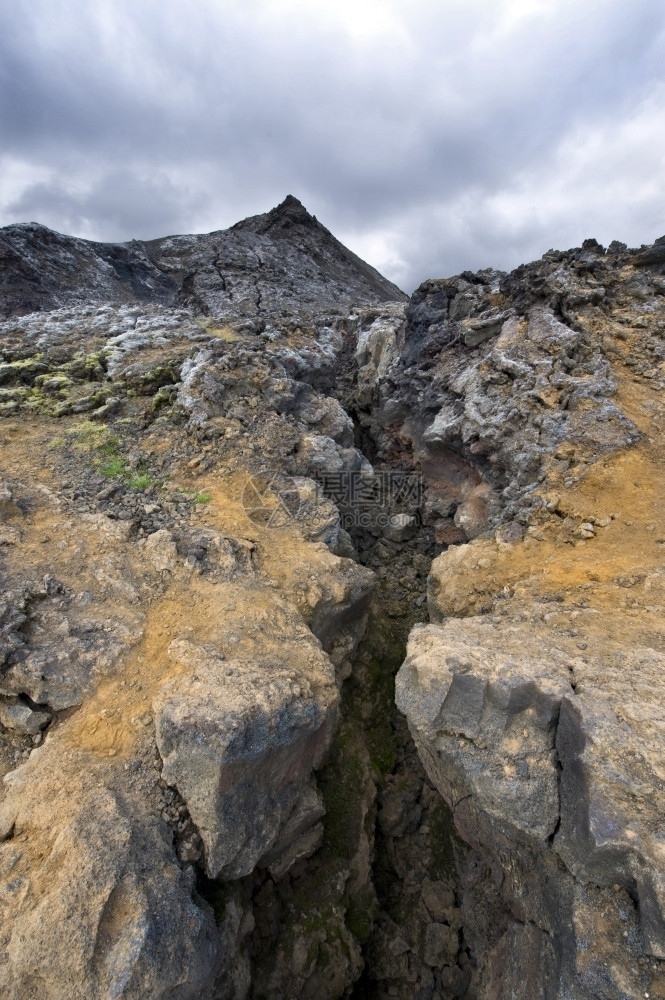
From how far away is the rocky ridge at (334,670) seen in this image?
4285mm

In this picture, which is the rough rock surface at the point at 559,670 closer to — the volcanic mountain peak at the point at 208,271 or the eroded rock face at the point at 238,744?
the eroded rock face at the point at 238,744

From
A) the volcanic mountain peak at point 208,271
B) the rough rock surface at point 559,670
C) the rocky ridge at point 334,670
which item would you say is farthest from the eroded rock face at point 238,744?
the volcanic mountain peak at point 208,271

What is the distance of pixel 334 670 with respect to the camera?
6.61 metres

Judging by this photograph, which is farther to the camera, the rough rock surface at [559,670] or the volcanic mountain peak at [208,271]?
the volcanic mountain peak at [208,271]

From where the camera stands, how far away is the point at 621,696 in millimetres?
4770

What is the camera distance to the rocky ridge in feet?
14.1

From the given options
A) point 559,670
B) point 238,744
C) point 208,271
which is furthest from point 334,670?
point 208,271

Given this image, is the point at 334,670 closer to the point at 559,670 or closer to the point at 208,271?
the point at 559,670

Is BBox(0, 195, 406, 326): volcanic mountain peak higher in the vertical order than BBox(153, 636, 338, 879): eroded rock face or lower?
higher

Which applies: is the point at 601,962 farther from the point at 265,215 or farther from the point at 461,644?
the point at 265,215

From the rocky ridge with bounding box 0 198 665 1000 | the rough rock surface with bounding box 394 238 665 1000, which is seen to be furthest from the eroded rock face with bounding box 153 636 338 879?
the rough rock surface with bounding box 394 238 665 1000

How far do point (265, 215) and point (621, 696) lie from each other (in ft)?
113

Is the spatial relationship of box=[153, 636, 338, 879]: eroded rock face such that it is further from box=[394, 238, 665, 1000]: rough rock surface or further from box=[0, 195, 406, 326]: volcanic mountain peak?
box=[0, 195, 406, 326]: volcanic mountain peak

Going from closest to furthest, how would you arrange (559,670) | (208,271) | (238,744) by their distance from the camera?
(238,744) → (559,670) → (208,271)
